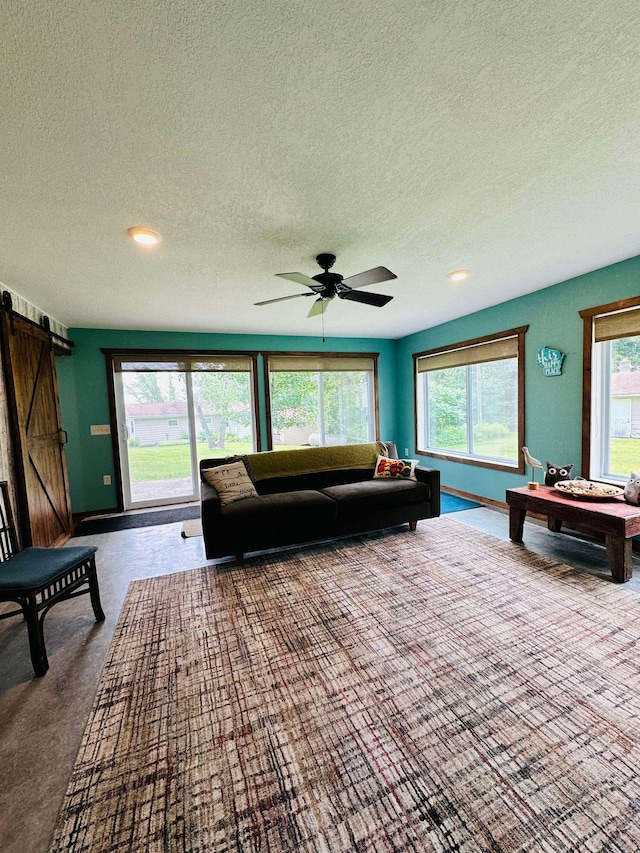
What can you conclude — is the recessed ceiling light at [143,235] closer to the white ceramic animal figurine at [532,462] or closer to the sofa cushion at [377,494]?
the sofa cushion at [377,494]

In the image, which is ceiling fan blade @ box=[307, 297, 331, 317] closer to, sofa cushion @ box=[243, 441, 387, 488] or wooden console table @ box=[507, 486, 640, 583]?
sofa cushion @ box=[243, 441, 387, 488]

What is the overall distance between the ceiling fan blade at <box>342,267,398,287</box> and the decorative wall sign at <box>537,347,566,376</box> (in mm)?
Answer: 2285

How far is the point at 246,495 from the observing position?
328 centimetres

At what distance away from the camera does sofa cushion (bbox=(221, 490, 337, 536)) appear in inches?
114

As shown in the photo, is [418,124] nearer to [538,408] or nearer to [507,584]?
[507,584]

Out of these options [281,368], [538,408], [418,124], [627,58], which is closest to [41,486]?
[281,368]

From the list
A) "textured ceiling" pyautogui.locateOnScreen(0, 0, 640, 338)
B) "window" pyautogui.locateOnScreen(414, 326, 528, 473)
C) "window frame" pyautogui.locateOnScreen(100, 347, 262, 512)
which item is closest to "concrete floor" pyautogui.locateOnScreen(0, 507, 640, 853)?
"window" pyautogui.locateOnScreen(414, 326, 528, 473)

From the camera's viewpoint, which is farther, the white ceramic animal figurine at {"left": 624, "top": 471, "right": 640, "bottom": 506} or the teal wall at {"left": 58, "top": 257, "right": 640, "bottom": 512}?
the teal wall at {"left": 58, "top": 257, "right": 640, "bottom": 512}

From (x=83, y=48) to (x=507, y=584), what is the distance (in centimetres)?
347

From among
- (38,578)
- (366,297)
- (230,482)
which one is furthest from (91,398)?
(366,297)

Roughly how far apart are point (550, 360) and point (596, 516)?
1747 mm

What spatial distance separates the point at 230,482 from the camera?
10.8 feet

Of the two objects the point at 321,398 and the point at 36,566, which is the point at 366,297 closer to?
the point at 36,566

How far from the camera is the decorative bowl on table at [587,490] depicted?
9.21 feet
